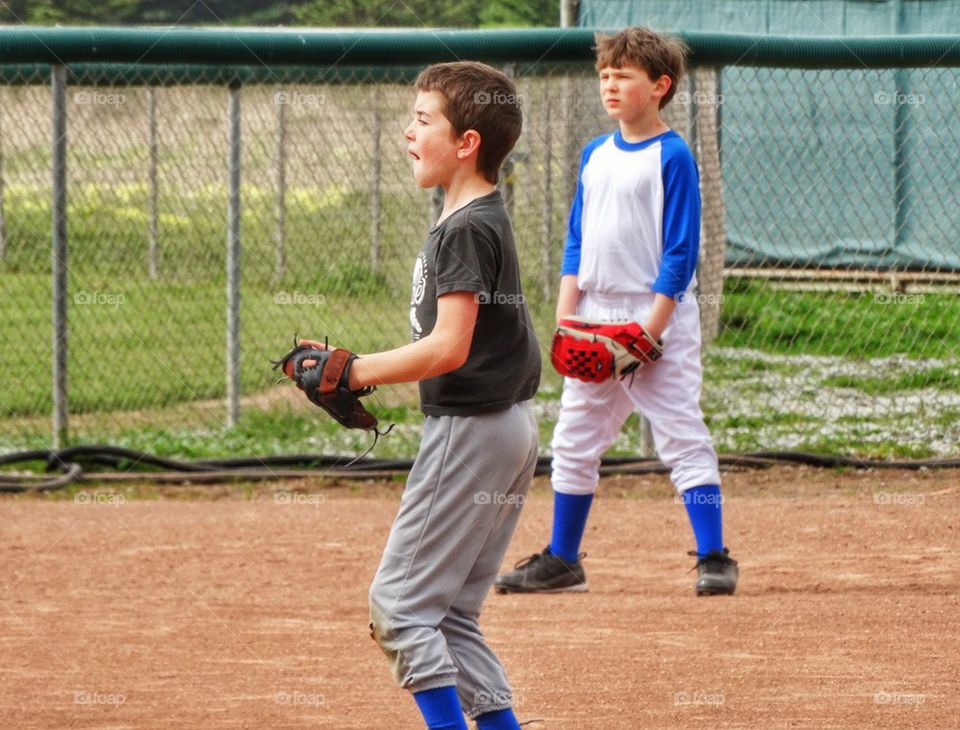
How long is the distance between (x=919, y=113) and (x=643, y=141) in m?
5.59

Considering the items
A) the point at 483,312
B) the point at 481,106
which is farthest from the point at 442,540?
the point at 481,106

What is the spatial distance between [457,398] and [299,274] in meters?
5.25

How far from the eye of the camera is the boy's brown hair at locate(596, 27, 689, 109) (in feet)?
14.9

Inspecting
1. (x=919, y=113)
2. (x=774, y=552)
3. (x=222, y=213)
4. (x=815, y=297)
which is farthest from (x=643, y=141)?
(x=919, y=113)

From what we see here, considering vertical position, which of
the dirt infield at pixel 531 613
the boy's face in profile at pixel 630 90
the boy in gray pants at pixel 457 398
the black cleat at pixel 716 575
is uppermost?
the boy's face in profile at pixel 630 90

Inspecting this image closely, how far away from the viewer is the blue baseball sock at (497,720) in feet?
9.50

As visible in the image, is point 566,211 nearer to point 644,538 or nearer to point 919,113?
point 644,538

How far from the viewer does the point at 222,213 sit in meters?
7.65

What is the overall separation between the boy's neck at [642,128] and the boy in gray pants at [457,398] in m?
1.87

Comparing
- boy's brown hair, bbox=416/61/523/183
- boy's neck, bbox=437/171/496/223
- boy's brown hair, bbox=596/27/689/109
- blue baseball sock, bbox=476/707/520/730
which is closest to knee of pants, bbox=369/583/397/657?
blue baseball sock, bbox=476/707/520/730

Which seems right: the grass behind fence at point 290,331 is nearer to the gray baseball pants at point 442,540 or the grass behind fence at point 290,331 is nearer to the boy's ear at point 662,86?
the boy's ear at point 662,86

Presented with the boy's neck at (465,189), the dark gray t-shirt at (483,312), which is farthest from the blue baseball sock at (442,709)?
the boy's neck at (465,189)

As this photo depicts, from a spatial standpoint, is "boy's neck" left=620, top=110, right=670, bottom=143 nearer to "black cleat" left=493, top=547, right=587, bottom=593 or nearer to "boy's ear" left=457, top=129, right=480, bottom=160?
"black cleat" left=493, top=547, right=587, bottom=593

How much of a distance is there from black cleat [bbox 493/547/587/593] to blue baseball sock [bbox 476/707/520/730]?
78.3 inches
